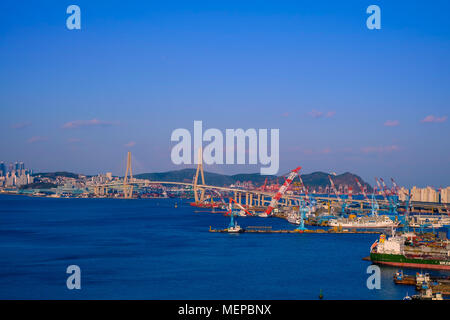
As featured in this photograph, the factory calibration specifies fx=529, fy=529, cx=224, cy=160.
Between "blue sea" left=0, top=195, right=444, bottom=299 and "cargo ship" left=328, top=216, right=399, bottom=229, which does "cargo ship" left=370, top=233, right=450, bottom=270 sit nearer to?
"blue sea" left=0, top=195, right=444, bottom=299

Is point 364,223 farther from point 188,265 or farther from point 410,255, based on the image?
point 188,265

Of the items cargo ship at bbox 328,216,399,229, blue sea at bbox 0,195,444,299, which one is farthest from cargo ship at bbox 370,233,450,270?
cargo ship at bbox 328,216,399,229

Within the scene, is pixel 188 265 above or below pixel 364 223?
below

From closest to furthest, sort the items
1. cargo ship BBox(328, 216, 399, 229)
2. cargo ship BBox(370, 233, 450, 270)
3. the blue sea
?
1. the blue sea
2. cargo ship BBox(370, 233, 450, 270)
3. cargo ship BBox(328, 216, 399, 229)

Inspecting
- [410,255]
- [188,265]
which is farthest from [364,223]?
[188,265]

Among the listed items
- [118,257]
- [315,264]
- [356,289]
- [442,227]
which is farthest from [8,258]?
[442,227]

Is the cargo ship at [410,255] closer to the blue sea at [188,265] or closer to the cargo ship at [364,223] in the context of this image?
the blue sea at [188,265]

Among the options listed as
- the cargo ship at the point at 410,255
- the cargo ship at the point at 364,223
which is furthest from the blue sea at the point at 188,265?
the cargo ship at the point at 364,223
